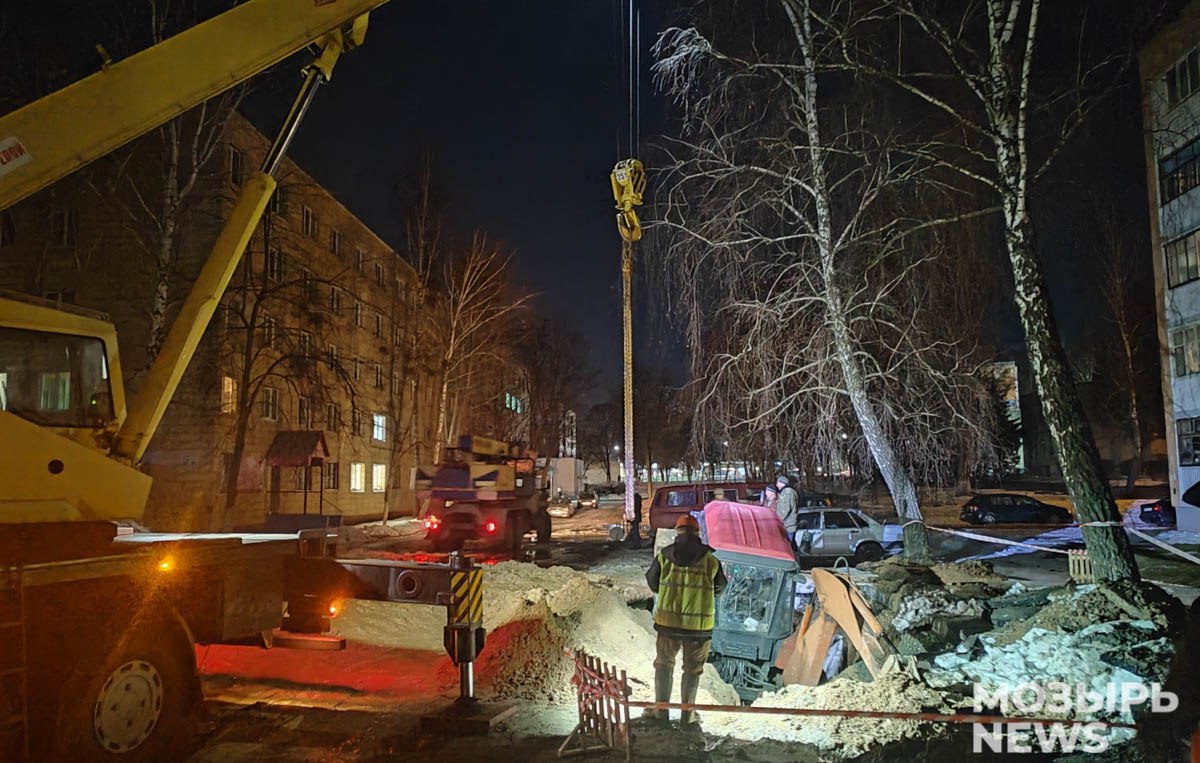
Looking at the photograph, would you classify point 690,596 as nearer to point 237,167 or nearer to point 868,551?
point 868,551

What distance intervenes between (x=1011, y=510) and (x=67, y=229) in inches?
1351

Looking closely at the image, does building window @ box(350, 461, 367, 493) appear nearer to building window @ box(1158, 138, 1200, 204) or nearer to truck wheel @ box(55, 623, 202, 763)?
truck wheel @ box(55, 623, 202, 763)

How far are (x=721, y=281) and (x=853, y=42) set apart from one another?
17.4ft

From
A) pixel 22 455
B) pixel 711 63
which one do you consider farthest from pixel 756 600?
pixel 711 63

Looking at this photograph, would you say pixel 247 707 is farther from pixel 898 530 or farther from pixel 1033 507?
pixel 1033 507

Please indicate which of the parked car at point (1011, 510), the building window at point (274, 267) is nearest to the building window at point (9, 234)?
the building window at point (274, 267)

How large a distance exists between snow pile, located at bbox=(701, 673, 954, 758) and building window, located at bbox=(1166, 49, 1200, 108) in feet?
76.8

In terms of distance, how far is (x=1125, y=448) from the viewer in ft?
222

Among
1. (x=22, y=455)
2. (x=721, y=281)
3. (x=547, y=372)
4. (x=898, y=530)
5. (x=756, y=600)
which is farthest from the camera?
(x=547, y=372)

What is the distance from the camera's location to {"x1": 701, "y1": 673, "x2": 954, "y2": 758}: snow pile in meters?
6.25

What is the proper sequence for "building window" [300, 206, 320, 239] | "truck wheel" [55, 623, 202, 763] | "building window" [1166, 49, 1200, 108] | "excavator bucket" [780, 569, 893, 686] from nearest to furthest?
"truck wheel" [55, 623, 202, 763] → "excavator bucket" [780, 569, 893, 686] → "building window" [1166, 49, 1200, 108] → "building window" [300, 206, 320, 239]

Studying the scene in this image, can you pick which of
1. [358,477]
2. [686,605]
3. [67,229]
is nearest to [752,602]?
[686,605]

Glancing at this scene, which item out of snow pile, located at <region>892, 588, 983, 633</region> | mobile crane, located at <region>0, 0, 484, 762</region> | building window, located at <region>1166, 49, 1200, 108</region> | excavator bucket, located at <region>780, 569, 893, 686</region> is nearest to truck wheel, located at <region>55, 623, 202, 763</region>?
mobile crane, located at <region>0, 0, 484, 762</region>

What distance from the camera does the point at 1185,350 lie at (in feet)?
77.5
